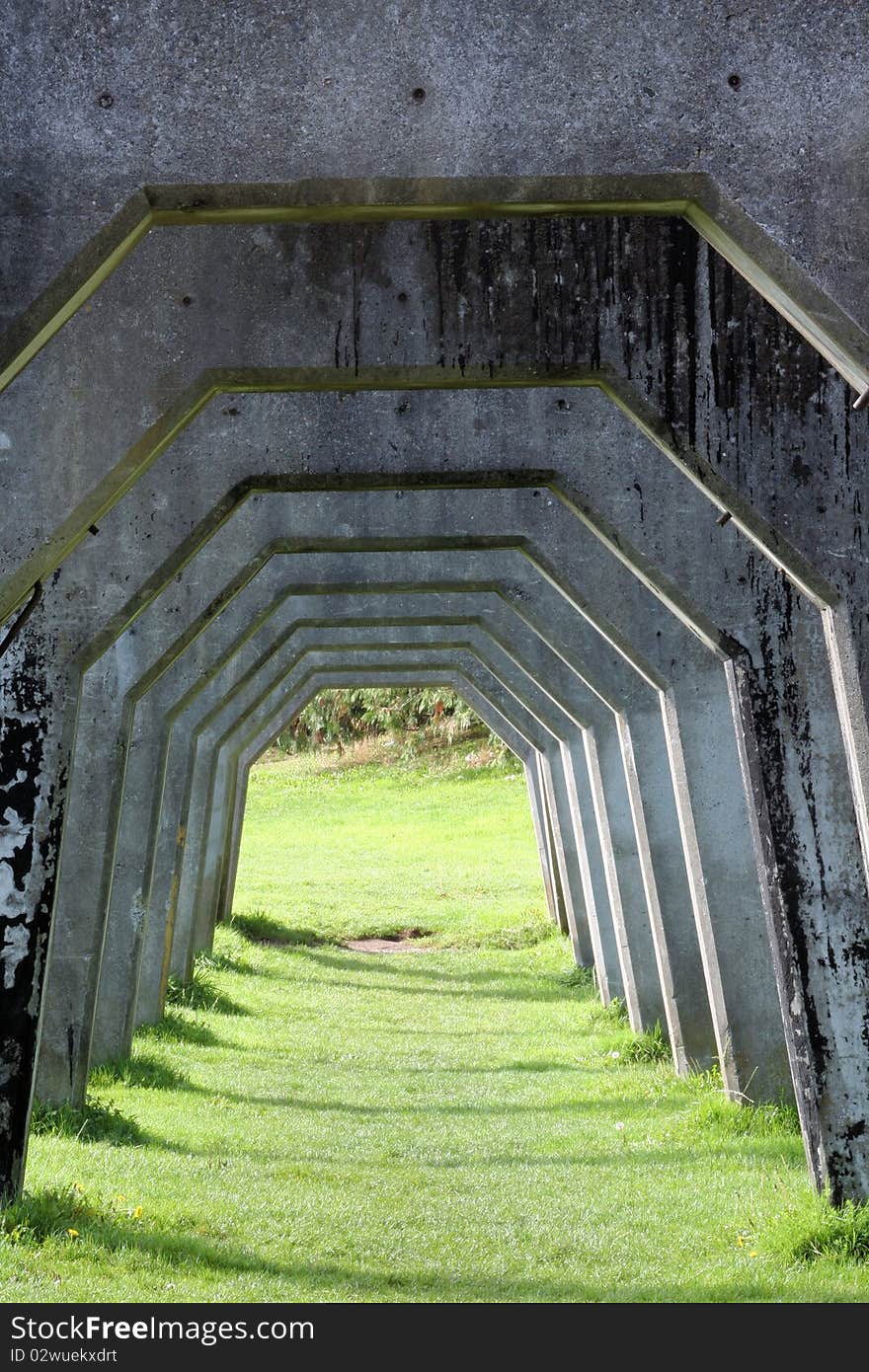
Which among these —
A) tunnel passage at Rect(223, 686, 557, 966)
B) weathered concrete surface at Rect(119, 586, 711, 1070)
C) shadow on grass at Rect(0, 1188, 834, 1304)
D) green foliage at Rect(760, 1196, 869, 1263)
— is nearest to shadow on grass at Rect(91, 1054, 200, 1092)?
weathered concrete surface at Rect(119, 586, 711, 1070)

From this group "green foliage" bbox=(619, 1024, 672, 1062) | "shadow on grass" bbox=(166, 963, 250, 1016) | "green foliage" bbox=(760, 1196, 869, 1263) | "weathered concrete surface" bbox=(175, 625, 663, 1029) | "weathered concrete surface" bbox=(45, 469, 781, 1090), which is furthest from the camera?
"shadow on grass" bbox=(166, 963, 250, 1016)

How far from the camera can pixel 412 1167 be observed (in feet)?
36.6

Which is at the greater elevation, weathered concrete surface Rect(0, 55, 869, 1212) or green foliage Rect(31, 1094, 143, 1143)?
weathered concrete surface Rect(0, 55, 869, 1212)

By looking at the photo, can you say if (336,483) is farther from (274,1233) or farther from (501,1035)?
(501,1035)

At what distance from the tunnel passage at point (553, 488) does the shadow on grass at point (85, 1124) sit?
1229 millimetres

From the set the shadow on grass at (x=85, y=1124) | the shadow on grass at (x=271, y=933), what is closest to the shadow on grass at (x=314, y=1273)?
the shadow on grass at (x=85, y=1124)

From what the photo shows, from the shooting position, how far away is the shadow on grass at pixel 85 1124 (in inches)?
453

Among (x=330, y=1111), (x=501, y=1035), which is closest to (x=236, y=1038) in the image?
(x=501, y=1035)

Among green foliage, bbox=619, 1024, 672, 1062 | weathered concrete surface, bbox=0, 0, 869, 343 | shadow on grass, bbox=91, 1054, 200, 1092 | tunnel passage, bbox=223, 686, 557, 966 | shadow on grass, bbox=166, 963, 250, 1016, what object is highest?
tunnel passage, bbox=223, 686, 557, 966

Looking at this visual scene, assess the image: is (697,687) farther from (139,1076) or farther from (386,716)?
(386,716)

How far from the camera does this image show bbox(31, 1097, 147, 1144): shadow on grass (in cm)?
1150

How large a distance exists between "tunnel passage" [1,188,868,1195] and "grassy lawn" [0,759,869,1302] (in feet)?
2.23

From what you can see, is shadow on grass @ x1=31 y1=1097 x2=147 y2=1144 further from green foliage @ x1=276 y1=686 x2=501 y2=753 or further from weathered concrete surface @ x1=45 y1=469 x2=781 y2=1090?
green foliage @ x1=276 y1=686 x2=501 y2=753

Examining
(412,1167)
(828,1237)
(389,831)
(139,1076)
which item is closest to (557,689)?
(139,1076)
